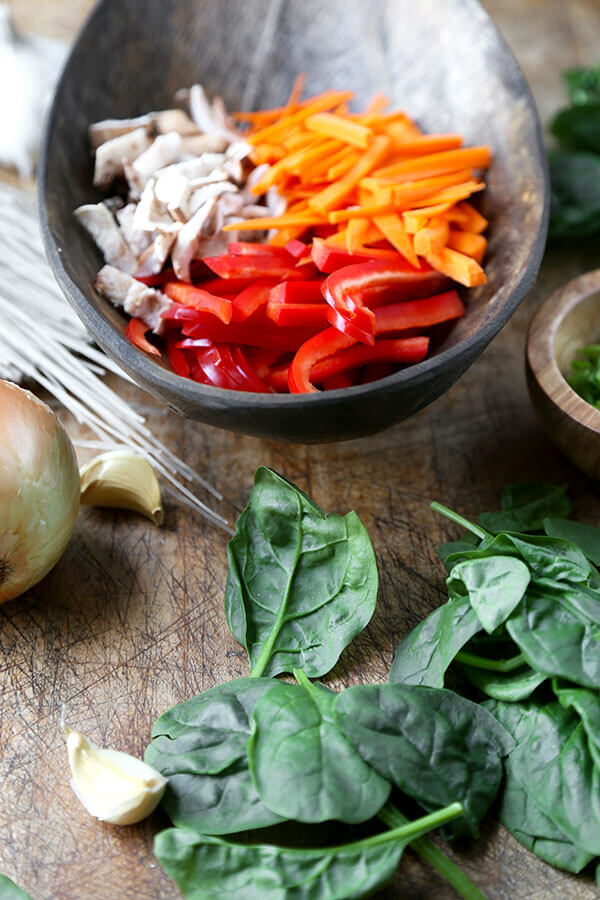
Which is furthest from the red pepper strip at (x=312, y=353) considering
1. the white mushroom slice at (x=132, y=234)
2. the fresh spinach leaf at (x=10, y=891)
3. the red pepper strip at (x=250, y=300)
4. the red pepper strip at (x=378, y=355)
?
the fresh spinach leaf at (x=10, y=891)

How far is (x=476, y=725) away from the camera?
4.28ft

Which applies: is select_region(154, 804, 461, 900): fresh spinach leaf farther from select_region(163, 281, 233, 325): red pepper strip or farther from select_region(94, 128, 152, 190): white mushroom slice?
select_region(94, 128, 152, 190): white mushroom slice

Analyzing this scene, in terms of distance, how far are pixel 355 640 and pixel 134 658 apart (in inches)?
15.7

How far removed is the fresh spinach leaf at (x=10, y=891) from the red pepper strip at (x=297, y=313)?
40.7 inches

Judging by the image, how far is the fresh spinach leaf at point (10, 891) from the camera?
1172 mm

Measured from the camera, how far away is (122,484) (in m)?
1.67

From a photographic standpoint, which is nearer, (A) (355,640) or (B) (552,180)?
(A) (355,640)

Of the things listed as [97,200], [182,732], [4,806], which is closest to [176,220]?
[97,200]

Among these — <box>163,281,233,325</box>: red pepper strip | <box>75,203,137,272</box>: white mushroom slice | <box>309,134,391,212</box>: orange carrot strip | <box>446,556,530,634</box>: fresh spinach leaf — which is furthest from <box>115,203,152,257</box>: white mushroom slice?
<box>446,556,530,634</box>: fresh spinach leaf

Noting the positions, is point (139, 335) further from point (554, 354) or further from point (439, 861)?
point (439, 861)

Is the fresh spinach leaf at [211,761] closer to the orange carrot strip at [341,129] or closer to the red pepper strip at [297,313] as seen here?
the red pepper strip at [297,313]

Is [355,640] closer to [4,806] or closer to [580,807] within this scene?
[580,807]

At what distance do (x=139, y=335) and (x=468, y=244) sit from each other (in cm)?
72

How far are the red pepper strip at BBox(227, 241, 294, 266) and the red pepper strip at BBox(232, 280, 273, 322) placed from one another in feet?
0.24
